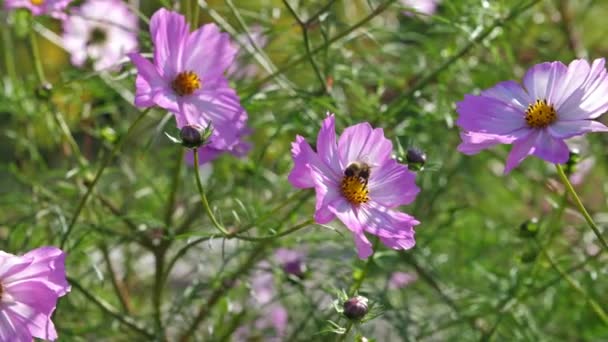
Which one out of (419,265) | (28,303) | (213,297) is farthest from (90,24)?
(28,303)

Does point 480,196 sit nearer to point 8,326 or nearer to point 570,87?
point 570,87

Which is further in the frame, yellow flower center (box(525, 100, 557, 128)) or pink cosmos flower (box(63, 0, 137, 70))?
pink cosmos flower (box(63, 0, 137, 70))

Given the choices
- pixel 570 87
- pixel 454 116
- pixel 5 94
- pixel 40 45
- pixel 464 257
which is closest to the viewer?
pixel 570 87

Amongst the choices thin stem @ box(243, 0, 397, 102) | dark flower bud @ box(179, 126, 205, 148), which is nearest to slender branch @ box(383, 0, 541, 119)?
thin stem @ box(243, 0, 397, 102)

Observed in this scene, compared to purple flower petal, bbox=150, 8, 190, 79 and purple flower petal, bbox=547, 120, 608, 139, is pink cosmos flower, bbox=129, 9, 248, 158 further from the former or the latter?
purple flower petal, bbox=547, 120, 608, 139

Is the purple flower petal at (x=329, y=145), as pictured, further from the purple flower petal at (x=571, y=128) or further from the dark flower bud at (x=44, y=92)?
the dark flower bud at (x=44, y=92)

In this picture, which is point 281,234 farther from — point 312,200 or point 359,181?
point 312,200
